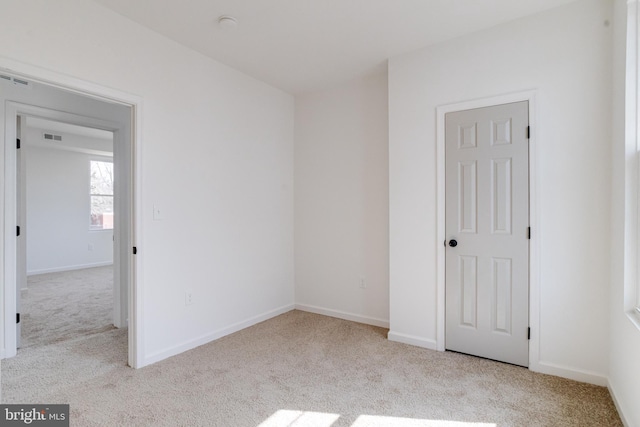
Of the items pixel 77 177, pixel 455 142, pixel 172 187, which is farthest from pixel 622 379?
pixel 77 177

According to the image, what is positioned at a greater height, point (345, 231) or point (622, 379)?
point (345, 231)

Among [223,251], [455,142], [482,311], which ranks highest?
[455,142]

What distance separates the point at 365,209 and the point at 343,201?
0.30 m

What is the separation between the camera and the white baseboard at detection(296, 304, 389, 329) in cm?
371

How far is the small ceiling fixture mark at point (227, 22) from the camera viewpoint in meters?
2.58

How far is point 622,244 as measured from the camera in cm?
207

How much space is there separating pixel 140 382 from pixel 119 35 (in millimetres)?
2589

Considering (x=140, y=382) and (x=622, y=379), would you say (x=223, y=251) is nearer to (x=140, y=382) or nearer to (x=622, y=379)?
(x=140, y=382)

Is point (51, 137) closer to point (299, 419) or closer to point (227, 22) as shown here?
point (227, 22)

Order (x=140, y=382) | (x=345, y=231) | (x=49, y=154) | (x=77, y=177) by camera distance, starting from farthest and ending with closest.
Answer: (x=77, y=177) < (x=49, y=154) < (x=345, y=231) < (x=140, y=382)

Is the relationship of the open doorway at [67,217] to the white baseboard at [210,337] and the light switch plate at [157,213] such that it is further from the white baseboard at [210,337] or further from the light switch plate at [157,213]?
the light switch plate at [157,213]

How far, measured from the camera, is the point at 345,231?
3.97m
